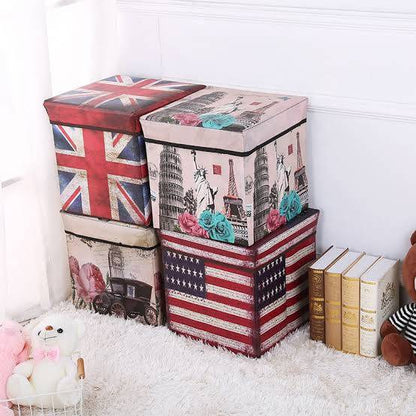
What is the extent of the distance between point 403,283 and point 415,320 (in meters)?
0.17

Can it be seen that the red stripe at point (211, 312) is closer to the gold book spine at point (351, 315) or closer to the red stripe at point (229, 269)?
the red stripe at point (229, 269)

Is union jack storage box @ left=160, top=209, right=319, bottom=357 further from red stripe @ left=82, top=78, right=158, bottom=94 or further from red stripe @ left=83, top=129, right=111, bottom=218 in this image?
red stripe @ left=82, top=78, right=158, bottom=94

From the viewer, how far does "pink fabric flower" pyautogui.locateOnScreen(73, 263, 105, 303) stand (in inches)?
97.1

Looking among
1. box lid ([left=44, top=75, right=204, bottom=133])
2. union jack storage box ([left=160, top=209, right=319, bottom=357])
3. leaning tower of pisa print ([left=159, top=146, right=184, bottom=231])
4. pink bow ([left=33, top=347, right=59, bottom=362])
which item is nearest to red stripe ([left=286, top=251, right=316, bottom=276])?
union jack storage box ([left=160, top=209, right=319, bottom=357])

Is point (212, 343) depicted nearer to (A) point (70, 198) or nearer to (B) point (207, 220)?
(B) point (207, 220)

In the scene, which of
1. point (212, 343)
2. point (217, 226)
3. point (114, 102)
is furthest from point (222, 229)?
point (114, 102)

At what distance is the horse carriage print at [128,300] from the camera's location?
7.89 ft

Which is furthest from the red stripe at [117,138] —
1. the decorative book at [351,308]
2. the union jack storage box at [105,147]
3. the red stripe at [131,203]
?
the decorative book at [351,308]

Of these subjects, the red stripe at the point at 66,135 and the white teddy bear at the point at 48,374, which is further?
the red stripe at the point at 66,135

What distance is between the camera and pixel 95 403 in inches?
81.9

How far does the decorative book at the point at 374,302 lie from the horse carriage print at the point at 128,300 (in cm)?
59

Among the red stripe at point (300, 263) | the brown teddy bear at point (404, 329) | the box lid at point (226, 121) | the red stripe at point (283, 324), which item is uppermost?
the box lid at point (226, 121)

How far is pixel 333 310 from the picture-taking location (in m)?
2.26

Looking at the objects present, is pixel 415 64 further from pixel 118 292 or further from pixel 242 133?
pixel 118 292
